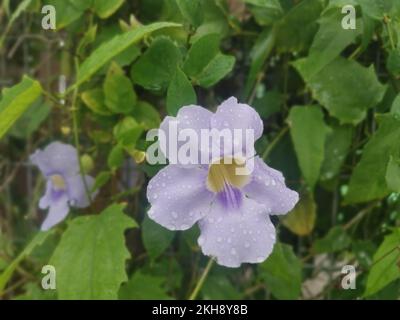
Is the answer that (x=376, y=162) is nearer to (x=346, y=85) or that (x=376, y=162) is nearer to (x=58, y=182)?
(x=346, y=85)

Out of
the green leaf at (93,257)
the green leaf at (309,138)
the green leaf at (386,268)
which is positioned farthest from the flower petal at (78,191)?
the green leaf at (386,268)

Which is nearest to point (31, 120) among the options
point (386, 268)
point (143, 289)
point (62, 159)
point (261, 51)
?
point (62, 159)

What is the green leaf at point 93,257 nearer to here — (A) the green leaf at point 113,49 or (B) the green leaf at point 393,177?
(A) the green leaf at point 113,49

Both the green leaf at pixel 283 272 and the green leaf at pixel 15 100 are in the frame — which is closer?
the green leaf at pixel 15 100

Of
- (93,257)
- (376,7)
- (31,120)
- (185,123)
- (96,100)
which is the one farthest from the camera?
(31,120)

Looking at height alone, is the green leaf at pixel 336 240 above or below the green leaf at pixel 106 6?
below


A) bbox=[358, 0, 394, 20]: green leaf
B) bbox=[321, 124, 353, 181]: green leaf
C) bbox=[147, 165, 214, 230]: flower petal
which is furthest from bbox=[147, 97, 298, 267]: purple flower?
bbox=[321, 124, 353, 181]: green leaf
